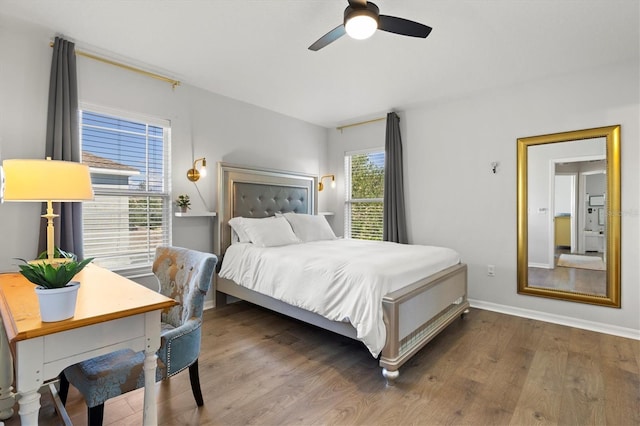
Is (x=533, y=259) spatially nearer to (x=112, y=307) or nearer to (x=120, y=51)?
(x=112, y=307)

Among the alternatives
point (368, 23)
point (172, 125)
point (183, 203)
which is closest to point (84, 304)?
point (368, 23)

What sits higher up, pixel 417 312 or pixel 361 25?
pixel 361 25

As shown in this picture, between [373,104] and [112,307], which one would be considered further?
[373,104]

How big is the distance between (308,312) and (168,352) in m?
1.27

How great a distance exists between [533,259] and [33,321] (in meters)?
4.15

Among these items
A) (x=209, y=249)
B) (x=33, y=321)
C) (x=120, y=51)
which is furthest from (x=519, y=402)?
(x=120, y=51)

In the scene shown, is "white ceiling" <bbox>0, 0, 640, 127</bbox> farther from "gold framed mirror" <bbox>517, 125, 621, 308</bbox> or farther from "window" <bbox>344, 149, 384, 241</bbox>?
"window" <bbox>344, 149, 384, 241</bbox>

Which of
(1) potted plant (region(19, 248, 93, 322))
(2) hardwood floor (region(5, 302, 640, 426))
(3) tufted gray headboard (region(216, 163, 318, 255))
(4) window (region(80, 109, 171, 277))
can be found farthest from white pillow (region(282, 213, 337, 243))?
(1) potted plant (region(19, 248, 93, 322))

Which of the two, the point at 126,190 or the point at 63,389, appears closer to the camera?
the point at 63,389

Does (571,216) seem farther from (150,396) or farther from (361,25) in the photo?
(150,396)

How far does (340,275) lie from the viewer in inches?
95.0

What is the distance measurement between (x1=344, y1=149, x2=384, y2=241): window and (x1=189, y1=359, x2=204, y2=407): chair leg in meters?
3.39

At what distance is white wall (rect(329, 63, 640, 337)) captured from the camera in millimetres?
3033

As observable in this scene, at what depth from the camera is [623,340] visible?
291 cm
